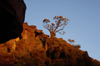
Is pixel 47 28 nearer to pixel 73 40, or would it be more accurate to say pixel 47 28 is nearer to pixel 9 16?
pixel 73 40

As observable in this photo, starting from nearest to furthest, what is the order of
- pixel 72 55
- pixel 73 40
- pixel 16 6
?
pixel 16 6, pixel 72 55, pixel 73 40

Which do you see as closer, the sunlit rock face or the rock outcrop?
the sunlit rock face

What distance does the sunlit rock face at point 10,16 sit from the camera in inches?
104

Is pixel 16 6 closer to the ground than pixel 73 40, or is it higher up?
closer to the ground

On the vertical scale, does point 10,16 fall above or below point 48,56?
below

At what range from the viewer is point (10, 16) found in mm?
2836

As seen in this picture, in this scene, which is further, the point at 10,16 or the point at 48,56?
the point at 48,56

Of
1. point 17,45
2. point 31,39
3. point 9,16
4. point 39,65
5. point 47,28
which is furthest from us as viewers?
point 47,28

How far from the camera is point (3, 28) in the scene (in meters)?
3.22

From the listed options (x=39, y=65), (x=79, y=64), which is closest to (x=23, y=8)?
(x=39, y=65)

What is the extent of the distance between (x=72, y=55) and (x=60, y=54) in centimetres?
147

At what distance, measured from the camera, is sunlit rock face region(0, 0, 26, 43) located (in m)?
2.65

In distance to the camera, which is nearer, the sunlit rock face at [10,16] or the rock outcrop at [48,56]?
the sunlit rock face at [10,16]

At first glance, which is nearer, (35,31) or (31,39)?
(31,39)
